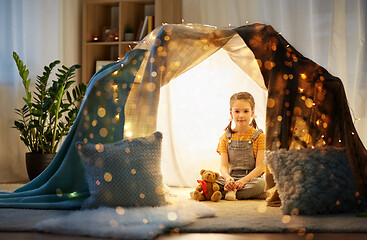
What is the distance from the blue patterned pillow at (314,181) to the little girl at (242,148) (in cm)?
56

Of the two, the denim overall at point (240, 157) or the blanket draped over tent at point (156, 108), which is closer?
the blanket draped over tent at point (156, 108)

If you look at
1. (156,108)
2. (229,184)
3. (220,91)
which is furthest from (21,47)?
(229,184)

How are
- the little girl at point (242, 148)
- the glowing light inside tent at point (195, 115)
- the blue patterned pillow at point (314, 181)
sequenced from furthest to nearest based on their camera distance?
the glowing light inside tent at point (195, 115)
the little girl at point (242, 148)
the blue patterned pillow at point (314, 181)

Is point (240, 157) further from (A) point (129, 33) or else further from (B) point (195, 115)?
(A) point (129, 33)

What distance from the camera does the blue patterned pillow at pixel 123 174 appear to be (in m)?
2.55

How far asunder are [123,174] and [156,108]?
541 mm

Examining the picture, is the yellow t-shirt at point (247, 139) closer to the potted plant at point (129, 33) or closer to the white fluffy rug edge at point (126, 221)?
the white fluffy rug edge at point (126, 221)

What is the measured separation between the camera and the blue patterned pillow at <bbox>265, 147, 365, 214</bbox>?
2510 mm

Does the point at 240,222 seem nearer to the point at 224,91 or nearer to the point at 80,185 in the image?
the point at 80,185

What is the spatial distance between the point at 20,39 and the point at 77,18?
0.60m

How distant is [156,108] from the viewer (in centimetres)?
296

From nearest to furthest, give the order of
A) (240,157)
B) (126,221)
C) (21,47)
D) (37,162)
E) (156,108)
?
(126,221) → (156,108) → (240,157) → (37,162) → (21,47)

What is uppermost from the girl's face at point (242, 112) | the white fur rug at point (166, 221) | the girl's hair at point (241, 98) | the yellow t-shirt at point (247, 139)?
the girl's hair at point (241, 98)

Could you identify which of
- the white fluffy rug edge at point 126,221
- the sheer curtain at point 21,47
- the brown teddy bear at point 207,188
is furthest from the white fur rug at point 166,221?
the sheer curtain at point 21,47
